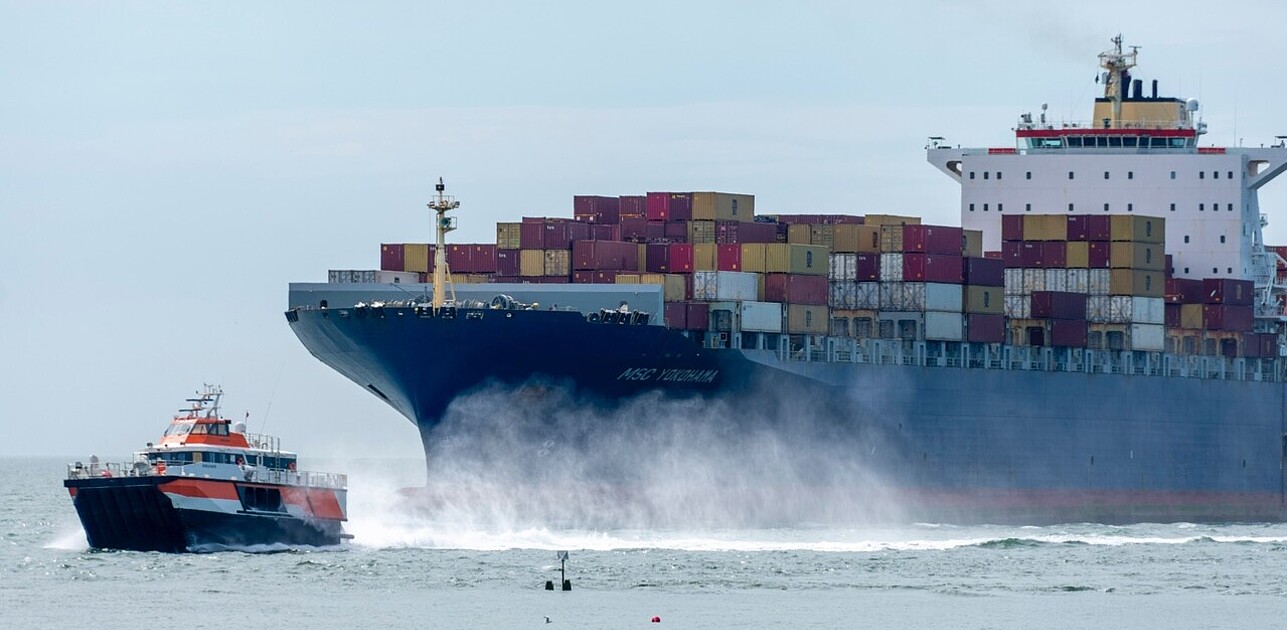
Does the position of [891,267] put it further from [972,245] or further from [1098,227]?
[1098,227]

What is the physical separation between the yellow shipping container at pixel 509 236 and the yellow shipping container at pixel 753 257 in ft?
21.0

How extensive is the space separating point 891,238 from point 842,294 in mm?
2242

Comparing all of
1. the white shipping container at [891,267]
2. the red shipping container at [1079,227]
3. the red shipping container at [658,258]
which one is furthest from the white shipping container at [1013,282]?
the red shipping container at [658,258]

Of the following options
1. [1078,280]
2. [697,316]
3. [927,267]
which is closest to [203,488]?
[697,316]

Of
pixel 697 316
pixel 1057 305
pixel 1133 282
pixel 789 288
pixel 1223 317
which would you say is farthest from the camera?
pixel 1223 317

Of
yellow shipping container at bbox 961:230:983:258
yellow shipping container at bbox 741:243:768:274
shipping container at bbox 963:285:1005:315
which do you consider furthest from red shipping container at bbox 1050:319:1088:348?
yellow shipping container at bbox 741:243:768:274

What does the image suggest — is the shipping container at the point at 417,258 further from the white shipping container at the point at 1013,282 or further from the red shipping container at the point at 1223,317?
the red shipping container at the point at 1223,317

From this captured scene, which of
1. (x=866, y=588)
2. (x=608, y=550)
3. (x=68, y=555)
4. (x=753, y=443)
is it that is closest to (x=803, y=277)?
(x=753, y=443)

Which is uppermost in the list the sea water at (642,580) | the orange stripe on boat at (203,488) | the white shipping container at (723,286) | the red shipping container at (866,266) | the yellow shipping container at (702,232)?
the yellow shipping container at (702,232)

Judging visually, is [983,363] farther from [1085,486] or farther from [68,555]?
[68,555]

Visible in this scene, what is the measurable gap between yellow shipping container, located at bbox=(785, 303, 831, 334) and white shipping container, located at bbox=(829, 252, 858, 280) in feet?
8.59

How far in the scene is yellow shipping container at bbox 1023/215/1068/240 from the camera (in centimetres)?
8225

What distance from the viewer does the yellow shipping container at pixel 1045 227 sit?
82250 mm

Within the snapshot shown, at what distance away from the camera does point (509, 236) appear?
72188 millimetres
